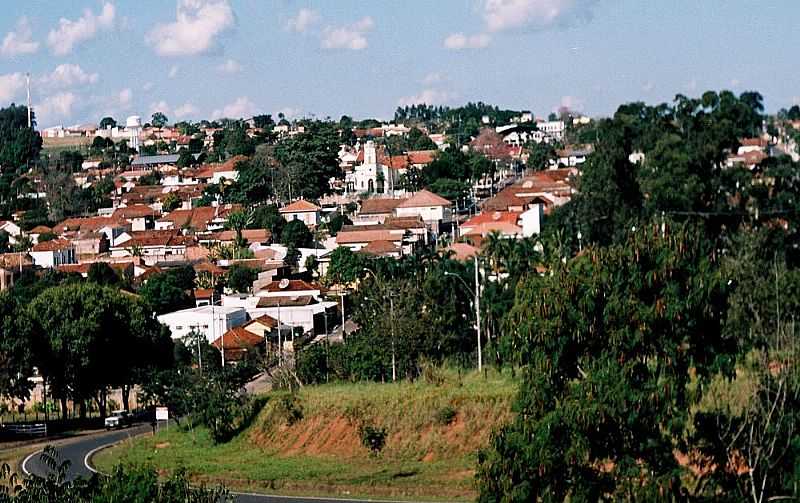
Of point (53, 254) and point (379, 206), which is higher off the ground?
point (379, 206)

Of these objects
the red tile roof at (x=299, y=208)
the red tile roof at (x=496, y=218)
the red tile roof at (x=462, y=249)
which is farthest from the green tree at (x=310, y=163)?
the red tile roof at (x=462, y=249)

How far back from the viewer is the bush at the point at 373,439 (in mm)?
23062

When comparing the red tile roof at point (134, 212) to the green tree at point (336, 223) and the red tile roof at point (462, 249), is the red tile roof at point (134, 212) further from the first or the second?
the red tile roof at point (462, 249)

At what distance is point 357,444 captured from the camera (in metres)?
23.6

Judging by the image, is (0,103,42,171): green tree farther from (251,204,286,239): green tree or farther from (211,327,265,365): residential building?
(211,327,265,365): residential building

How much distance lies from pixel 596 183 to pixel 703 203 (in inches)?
230

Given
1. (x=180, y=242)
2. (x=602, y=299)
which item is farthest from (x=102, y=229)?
(x=602, y=299)

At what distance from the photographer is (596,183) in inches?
1620

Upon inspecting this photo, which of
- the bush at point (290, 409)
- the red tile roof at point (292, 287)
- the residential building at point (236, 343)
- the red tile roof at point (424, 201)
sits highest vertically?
the red tile roof at point (424, 201)

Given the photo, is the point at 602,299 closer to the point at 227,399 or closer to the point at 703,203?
the point at 227,399

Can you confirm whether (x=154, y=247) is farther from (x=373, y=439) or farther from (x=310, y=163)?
(x=373, y=439)

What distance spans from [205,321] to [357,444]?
71.6ft

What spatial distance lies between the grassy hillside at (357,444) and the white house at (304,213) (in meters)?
46.5

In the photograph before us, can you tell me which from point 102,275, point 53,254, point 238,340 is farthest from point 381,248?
point 53,254
